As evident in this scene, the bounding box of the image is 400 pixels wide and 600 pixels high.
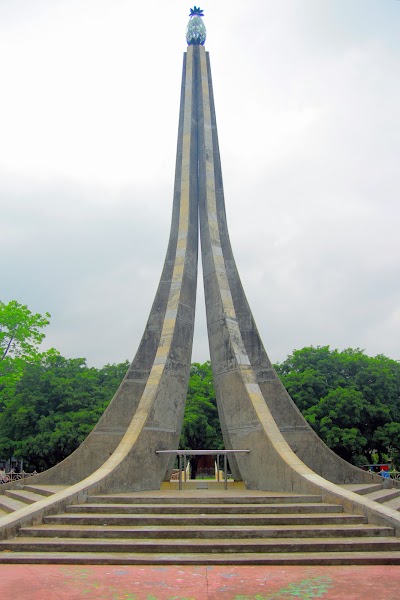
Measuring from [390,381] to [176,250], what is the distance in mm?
14299

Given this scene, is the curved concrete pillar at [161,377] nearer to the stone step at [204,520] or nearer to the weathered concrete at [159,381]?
the weathered concrete at [159,381]

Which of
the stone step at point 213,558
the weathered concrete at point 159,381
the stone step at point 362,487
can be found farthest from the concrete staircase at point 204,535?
the stone step at point 362,487

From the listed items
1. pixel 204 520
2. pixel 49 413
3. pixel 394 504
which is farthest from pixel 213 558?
pixel 49 413

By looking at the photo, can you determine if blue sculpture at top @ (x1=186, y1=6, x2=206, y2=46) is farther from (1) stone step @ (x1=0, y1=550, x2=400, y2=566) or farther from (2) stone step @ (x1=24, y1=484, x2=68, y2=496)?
(1) stone step @ (x1=0, y1=550, x2=400, y2=566)

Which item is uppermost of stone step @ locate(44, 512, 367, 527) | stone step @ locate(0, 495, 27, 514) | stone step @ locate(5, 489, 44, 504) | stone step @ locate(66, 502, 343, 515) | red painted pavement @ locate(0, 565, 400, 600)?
stone step @ locate(66, 502, 343, 515)

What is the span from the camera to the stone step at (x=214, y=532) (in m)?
7.11

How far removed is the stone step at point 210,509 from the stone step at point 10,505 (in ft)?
8.65

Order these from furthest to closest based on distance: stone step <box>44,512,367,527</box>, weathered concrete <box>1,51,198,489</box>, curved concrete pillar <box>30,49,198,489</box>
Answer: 1. curved concrete pillar <box>30,49,198,489</box>
2. weathered concrete <box>1,51,198,489</box>
3. stone step <box>44,512,367,527</box>

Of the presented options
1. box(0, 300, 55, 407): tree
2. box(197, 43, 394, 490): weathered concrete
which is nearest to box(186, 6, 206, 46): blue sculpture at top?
box(197, 43, 394, 490): weathered concrete

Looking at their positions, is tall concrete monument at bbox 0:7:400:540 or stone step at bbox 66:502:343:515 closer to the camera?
stone step at bbox 66:502:343:515

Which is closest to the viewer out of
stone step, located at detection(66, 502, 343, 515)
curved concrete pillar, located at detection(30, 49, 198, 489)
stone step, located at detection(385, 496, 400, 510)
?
stone step, located at detection(66, 502, 343, 515)

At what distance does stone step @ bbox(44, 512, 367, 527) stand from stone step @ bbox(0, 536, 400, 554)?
0.69m

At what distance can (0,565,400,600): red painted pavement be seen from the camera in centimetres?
505

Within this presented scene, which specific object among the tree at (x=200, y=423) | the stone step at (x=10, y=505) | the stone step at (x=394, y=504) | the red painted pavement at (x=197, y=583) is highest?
the tree at (x=200, y=423)
